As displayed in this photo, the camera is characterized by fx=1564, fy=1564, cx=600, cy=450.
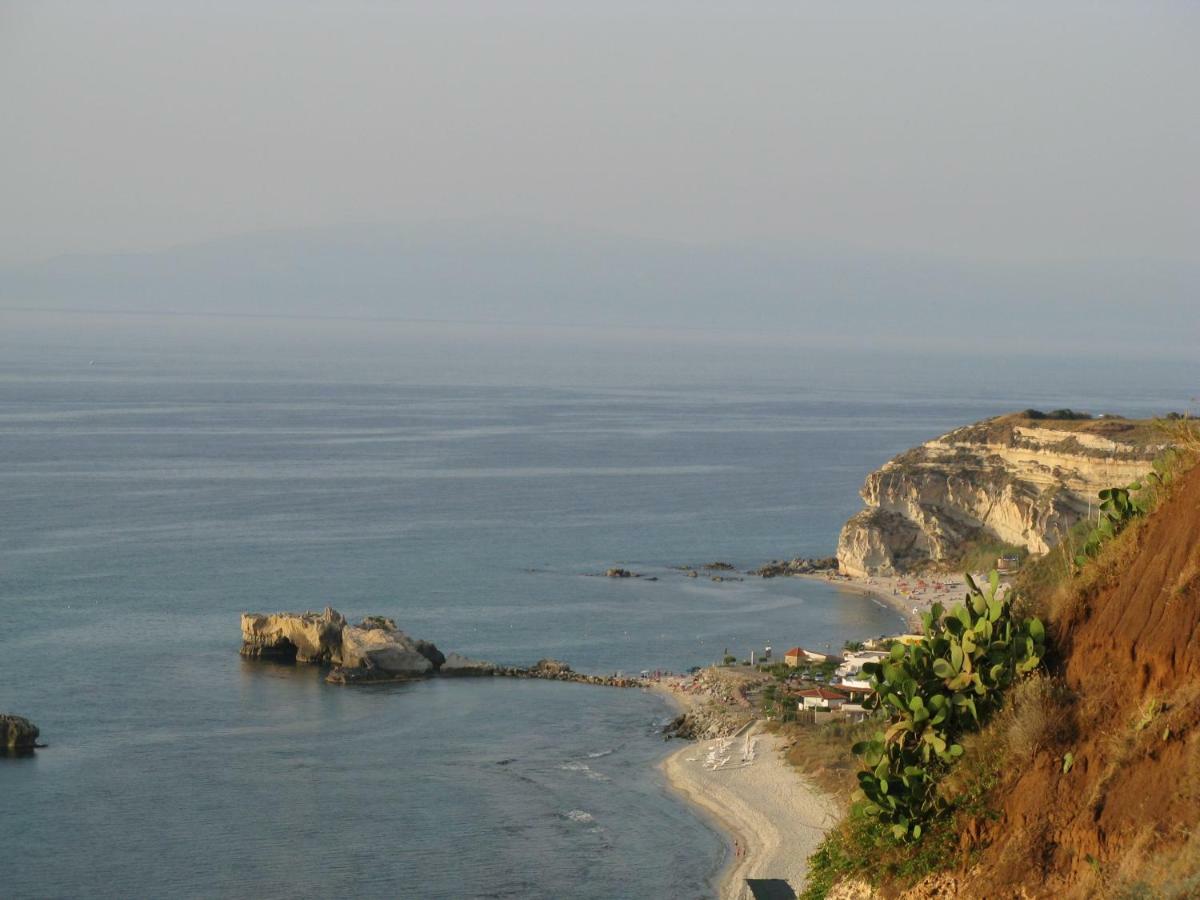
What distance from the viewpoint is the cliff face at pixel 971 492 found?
69.9 metres

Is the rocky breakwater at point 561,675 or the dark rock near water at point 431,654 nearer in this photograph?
the rocky breakwater at point 561,675

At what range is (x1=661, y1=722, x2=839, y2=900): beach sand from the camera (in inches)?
1313

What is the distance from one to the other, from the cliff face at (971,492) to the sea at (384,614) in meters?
4.51

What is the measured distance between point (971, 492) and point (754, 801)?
38.9m

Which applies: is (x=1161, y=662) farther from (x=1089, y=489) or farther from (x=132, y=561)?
(x=132, y=561)

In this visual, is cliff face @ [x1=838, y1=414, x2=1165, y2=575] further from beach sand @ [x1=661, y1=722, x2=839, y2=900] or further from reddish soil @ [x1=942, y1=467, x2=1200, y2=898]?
reddish soil @ [x1=942, y1=467, x2=1200, y2=898]

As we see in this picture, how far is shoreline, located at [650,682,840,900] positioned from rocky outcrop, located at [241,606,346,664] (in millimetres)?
15815

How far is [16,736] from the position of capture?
42594mm

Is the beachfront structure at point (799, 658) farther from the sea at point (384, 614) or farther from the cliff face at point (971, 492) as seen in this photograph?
the cliff face at point (971, 492)

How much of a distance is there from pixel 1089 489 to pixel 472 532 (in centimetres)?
3345

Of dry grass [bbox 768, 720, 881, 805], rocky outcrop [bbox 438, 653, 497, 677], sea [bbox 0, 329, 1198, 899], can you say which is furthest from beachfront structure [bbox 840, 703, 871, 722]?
rocky outcrop [bbox 438, 653, 497, 677]

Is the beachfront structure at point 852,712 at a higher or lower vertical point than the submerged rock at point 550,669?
higher

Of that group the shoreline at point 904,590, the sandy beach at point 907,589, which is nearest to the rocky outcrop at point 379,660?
the shoreline at point 904,590

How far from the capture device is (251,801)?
3875 centimetres
